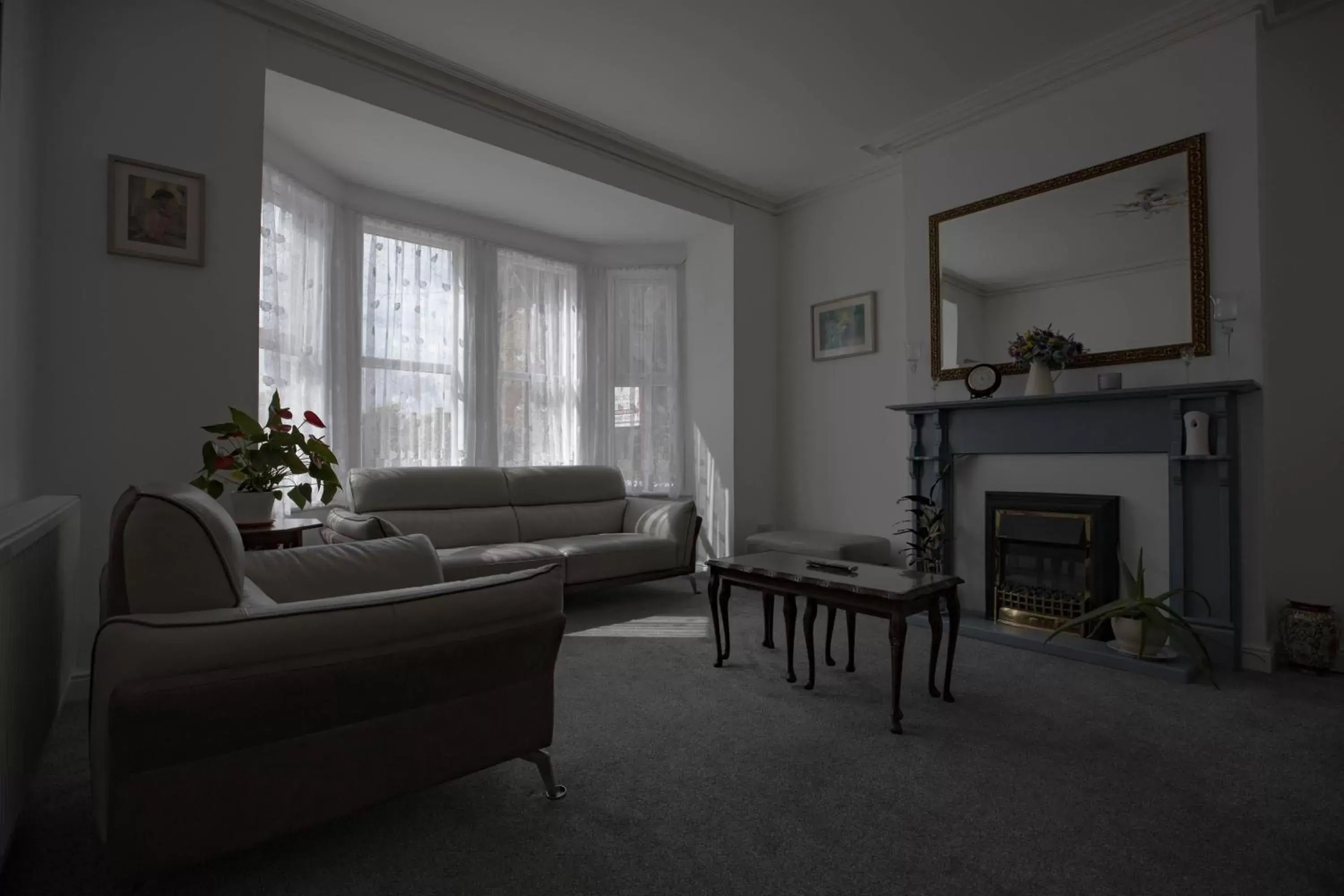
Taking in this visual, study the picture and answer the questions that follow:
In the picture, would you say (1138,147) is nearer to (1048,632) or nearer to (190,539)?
(1048,632)

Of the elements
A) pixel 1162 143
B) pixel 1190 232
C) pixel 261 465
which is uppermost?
pixel 1162 143

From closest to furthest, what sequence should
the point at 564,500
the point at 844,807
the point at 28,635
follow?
1. the point at 28,635
2. the point at 844,807
3. the point at 564,500

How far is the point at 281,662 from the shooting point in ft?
4.14

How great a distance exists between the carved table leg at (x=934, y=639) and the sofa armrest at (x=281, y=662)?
1.49 m

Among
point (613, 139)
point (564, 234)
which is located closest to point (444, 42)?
point (613, 139)

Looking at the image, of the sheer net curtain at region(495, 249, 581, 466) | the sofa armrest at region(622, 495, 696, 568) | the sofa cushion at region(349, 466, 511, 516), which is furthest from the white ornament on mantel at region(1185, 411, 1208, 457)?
the sheer net curtain at region(495, 249, 581, 466)

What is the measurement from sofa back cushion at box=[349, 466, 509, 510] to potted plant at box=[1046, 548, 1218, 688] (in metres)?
3.29

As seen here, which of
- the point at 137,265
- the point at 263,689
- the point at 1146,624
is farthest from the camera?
the point at 1146,624

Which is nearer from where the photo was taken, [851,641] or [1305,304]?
[851,641]

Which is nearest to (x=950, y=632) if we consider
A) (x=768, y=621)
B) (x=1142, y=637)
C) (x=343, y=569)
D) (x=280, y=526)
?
(x=768, y=621)

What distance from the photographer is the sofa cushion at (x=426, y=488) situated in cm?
380

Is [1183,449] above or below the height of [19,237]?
below

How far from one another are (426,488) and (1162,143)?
439 cm

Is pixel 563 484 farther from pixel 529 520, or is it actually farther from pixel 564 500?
pixel 529 520
